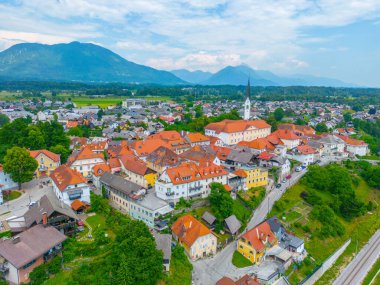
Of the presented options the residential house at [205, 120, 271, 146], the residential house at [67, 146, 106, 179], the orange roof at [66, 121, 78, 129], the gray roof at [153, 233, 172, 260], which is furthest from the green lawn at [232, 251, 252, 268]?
the orange roof at [66, 121, 78, 129]

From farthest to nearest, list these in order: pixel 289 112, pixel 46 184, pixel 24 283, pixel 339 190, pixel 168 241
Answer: pixel 289 112 → pixel 339 190 → pixel 46 184 → pixel 168 241 → pixel 24 283

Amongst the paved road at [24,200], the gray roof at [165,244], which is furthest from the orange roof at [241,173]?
the paved road at [24,200]

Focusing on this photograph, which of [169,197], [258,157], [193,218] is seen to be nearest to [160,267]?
[193,218]

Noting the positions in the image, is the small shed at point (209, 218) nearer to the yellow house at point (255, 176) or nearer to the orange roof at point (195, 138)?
the yellow house at point (255, 176)

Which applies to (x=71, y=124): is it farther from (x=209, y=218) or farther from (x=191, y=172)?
(x=209, y=218)

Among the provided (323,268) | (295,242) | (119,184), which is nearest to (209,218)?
(295,242)

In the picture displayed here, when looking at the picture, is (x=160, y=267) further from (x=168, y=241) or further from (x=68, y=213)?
(x=68, y=213)

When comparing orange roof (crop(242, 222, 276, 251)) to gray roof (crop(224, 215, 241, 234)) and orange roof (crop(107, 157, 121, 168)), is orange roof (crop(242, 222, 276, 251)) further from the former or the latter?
orange roof (crop(107, 157, 121, 168))
